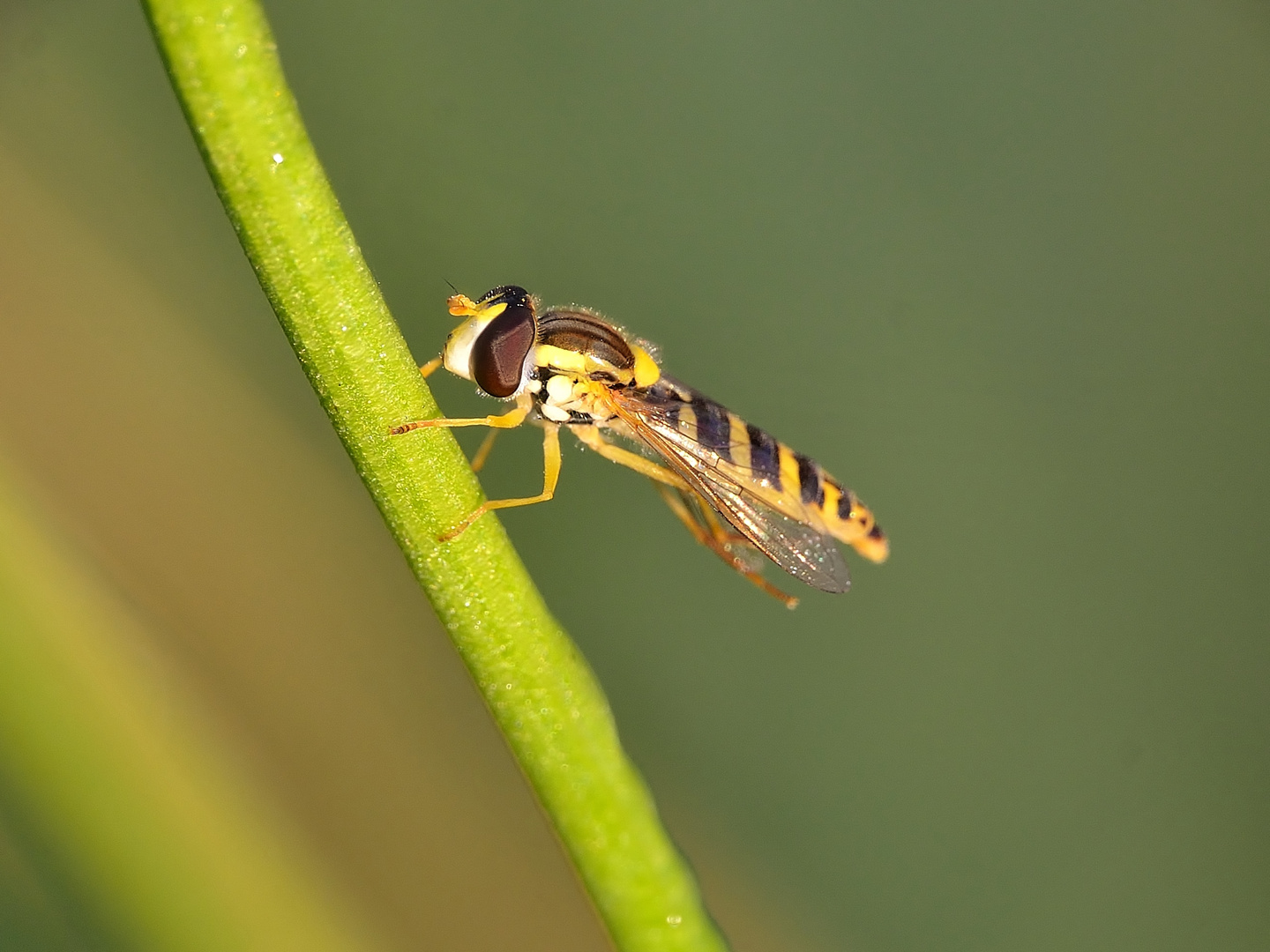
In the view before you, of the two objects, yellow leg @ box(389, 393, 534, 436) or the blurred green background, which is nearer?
yellow leg @ box(389, 393, 534, 436)

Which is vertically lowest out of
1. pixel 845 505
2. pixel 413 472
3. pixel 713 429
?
pixel 413 472

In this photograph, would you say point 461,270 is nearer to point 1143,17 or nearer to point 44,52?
point 44,52

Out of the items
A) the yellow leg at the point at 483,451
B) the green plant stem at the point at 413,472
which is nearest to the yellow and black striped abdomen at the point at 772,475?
the yellow leg at the point at 483,451

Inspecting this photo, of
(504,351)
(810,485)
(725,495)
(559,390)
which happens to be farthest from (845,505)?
(504,351)

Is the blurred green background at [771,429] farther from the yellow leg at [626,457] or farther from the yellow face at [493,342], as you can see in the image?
the yellow face at [493,342]

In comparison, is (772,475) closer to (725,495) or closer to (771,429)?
(725,495)

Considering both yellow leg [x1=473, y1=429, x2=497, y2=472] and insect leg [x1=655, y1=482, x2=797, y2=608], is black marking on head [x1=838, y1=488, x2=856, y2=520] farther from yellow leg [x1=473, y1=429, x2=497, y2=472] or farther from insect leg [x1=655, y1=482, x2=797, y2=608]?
yellow leg [x1=473, y1=429, x2=497, y2=472]

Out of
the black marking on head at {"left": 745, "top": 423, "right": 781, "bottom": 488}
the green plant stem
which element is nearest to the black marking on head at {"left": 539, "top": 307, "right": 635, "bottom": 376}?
the black marking on head at {"left": 745, "top": 423, "right": 781, "bottom": 488}
